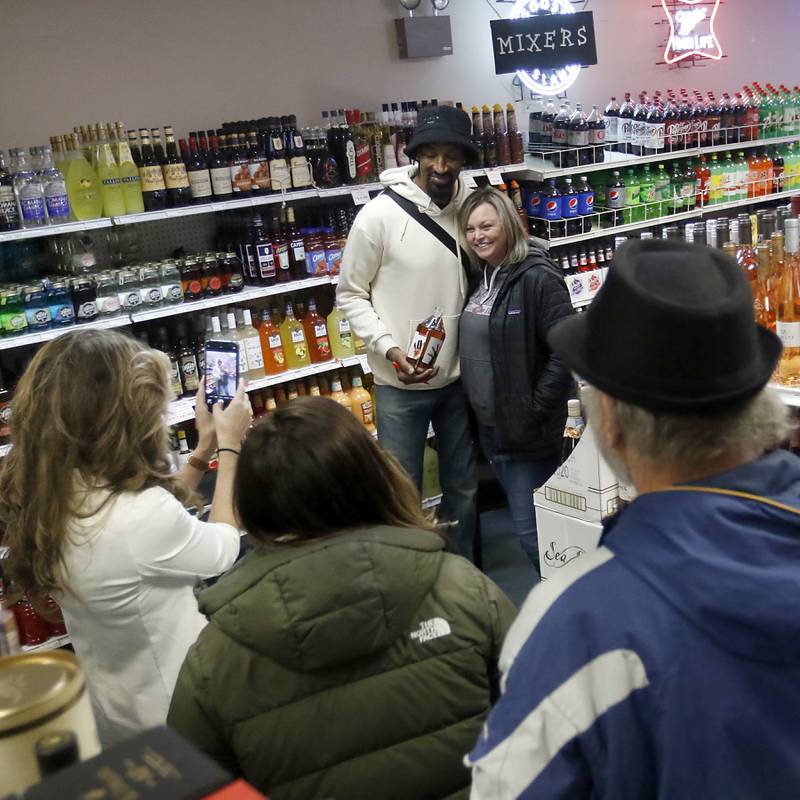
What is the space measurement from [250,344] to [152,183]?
33.5 inches

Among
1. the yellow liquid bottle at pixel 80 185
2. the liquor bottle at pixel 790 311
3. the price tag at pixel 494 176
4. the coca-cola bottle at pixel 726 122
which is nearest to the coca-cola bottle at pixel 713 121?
the coca-cola bottle at pixel 726 122

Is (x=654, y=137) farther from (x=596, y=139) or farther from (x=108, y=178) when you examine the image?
(x=108, y=178)

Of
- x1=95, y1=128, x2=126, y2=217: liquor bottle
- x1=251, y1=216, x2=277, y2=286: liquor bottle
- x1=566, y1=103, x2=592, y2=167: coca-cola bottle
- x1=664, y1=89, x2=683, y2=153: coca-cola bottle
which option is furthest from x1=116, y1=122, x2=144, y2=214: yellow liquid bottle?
x1=664, y1=89, x2=683, y2=153: coca-cola bottle

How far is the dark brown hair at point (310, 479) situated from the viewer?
1.44 meters

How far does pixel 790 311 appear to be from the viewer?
2756mm

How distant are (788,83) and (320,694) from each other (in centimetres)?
864

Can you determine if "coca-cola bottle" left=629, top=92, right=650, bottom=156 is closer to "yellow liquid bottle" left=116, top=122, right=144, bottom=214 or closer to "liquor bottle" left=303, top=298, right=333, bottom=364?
"liquor bottle" left=303, top=298, right=333, bottom=364

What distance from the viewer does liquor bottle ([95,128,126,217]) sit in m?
3.81

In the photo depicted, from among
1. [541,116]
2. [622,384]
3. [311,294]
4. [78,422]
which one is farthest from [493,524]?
[622,384]

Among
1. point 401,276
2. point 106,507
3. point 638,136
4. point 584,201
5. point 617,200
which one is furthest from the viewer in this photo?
point 638,136

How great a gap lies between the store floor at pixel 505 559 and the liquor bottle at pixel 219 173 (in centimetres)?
218

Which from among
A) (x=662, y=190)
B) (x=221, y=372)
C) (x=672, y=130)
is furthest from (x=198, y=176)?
(x=672, y=130)

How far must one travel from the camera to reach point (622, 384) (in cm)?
107

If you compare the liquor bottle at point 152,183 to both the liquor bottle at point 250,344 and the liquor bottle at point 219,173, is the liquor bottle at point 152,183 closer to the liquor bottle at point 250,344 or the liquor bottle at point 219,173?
the liquor bottle at point 219,173
